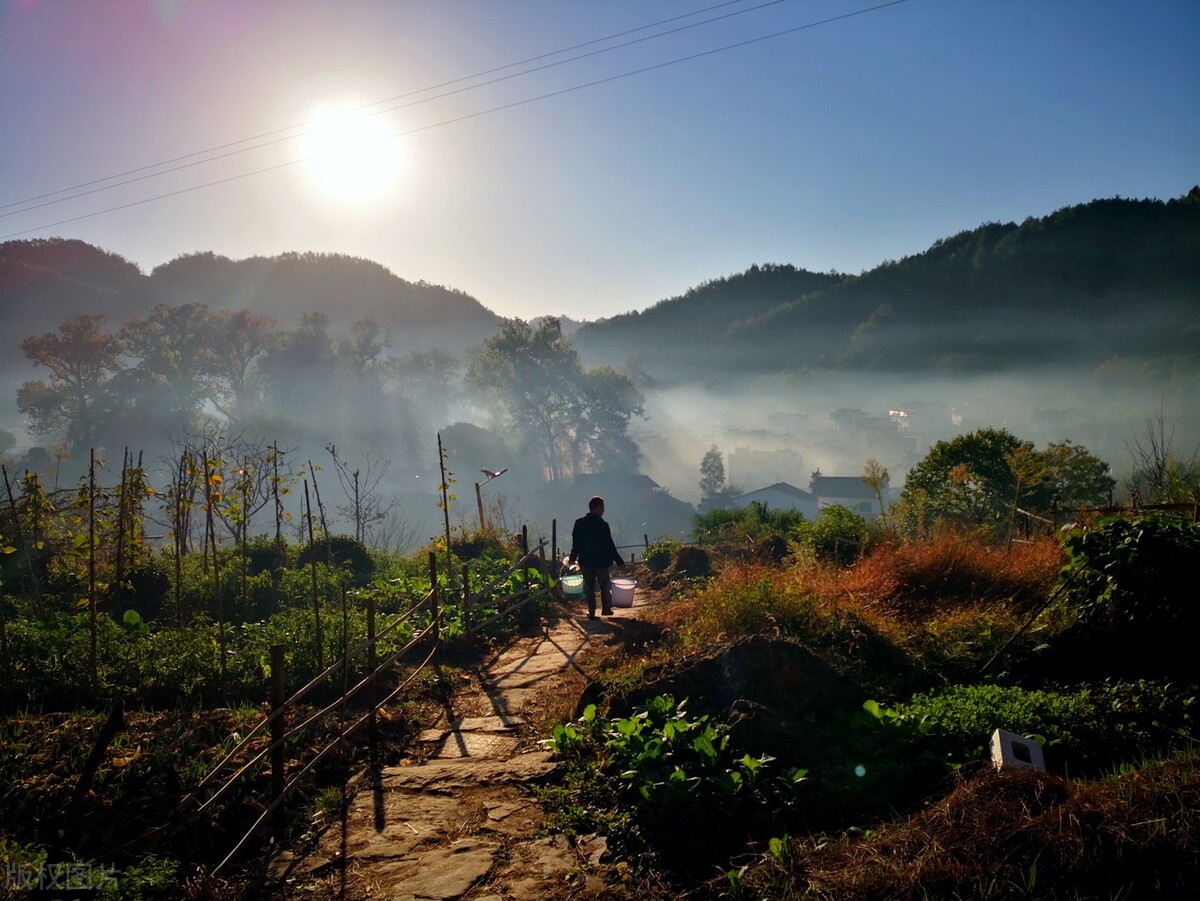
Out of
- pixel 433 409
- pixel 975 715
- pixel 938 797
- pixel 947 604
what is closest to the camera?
pixel 938 797

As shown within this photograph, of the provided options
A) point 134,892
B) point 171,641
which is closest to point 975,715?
point 134,892

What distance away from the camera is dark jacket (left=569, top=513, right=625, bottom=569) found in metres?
9.55

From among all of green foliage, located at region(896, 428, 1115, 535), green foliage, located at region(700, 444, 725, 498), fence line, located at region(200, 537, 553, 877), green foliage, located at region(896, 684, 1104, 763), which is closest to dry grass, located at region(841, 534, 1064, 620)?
green foliage, located at region(896, 684, 1104, 763)

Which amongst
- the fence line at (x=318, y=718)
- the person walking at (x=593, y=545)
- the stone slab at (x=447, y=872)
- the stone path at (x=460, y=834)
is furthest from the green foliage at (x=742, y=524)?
the stone slab at (x=447, y=872)

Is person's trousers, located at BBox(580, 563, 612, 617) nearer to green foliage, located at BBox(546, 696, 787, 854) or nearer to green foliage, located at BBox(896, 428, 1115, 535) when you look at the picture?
green foliage, located at BBox(546, 696, 787, 854)

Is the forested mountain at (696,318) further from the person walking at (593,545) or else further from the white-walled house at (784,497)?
the person walking at (593,545)

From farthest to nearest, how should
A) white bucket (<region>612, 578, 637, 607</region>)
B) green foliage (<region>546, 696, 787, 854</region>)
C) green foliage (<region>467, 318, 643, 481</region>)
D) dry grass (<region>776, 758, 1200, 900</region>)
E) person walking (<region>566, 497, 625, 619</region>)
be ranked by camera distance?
green foliage (<region>467, 318, 643, 481</region>)
white bucket (<region>612, 578, 637, 607</region>)
person walking (<region>566, 497, 625, 619</region>)
green foliage (<region>546, 696, 787, 854</region>)
dry grass (<region>776, 758, 1200, 900</region>)

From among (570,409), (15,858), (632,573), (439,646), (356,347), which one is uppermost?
(356,347)

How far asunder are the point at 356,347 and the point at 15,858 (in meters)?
61.0

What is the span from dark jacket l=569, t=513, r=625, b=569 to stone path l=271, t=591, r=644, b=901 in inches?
151

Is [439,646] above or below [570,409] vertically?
below

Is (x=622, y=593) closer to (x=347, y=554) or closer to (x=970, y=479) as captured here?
(x=347, y=554)

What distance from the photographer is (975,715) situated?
4.15 meters

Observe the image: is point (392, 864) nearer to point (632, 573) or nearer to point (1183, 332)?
point (632, 573)
